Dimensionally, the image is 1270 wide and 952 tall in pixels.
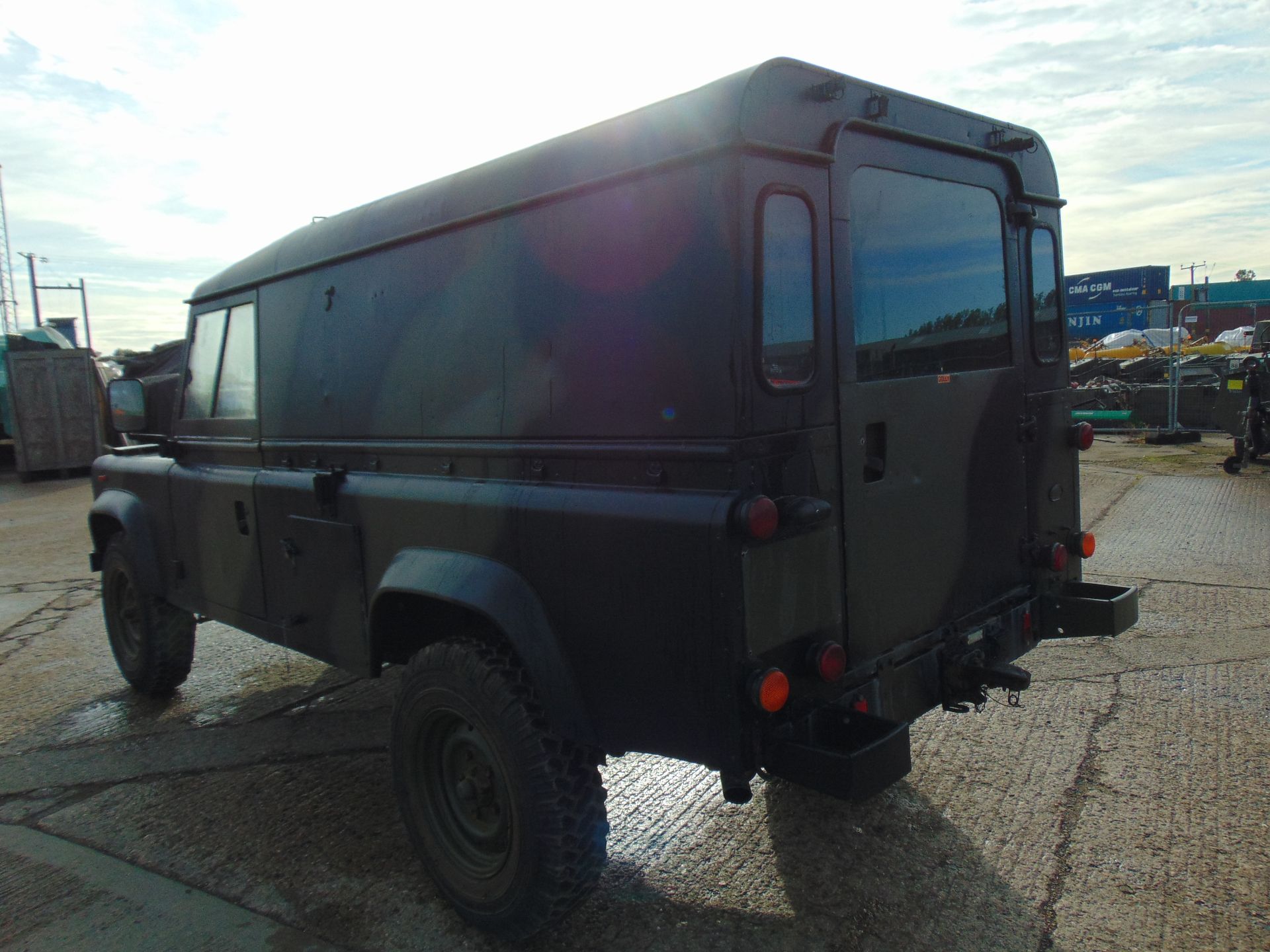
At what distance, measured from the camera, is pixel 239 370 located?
13.5ft

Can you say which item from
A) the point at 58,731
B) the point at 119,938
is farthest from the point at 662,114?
the point at 58,731

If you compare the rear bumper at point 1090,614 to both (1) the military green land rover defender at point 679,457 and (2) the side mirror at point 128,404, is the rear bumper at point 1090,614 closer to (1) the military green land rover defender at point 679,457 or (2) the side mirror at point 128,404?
(1) the military green land rover defender at point 679,457

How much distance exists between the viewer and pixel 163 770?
4094mm

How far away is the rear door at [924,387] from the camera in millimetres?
2557

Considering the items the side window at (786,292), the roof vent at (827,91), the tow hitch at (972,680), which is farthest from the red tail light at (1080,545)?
the roof vent at (827,91)

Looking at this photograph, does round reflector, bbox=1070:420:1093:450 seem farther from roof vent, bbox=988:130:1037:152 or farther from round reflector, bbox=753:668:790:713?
round reflector, bbox=753:668:790:713

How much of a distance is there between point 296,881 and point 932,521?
2.43 meters

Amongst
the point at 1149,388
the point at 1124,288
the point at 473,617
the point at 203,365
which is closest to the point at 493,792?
the point at 473,617

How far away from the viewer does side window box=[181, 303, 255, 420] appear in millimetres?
4020

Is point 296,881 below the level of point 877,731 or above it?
below

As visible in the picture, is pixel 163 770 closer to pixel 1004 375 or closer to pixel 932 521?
pixel 932 521

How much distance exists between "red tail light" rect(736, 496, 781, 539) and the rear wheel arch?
708 mm

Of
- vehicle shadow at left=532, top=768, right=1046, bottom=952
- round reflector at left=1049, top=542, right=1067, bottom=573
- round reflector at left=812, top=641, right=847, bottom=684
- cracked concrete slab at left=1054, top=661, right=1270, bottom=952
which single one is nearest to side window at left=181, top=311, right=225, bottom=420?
vehicle shadow at left=532, top=768, right=1046, bottom=952

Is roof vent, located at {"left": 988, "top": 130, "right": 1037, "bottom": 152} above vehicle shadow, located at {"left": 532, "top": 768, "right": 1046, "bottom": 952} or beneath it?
above
